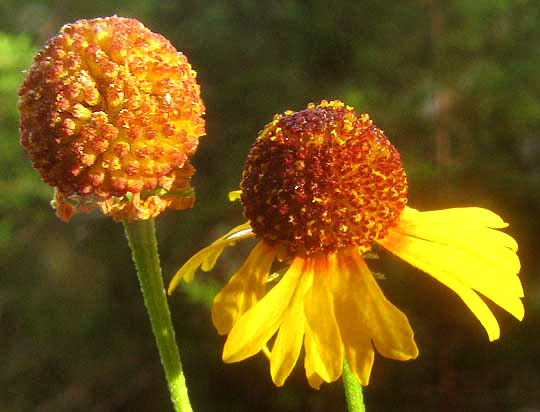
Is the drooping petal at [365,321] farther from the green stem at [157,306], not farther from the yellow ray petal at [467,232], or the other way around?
the green stem at [157,306]

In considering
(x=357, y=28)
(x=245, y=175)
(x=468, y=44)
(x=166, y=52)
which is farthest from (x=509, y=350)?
(x=166, y=52)

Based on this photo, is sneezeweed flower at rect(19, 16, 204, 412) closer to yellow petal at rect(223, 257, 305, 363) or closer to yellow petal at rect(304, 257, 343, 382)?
yellow petal at rect(223, 257, 305, 363)

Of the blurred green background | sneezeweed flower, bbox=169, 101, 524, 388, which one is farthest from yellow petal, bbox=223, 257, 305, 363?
the blurred green background

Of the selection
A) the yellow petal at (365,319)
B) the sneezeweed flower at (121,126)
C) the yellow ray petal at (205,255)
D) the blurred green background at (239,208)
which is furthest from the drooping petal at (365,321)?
the blurred green background at (239,208)

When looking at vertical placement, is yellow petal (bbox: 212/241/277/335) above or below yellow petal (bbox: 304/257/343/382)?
above

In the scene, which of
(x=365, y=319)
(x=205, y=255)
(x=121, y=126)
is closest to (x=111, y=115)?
(x=121, y=126)

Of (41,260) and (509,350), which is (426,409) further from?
(41,260)
